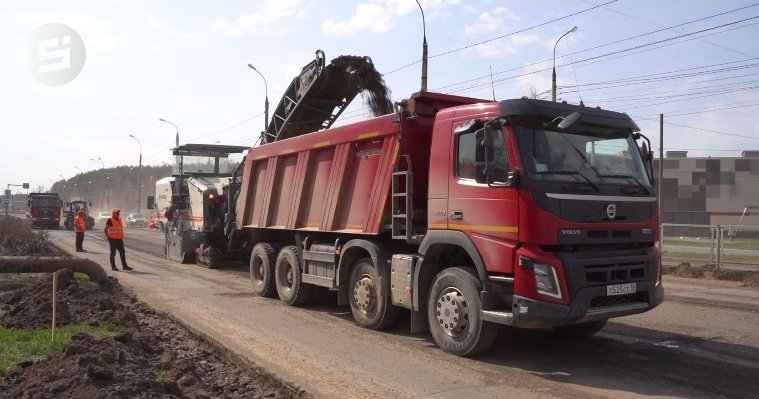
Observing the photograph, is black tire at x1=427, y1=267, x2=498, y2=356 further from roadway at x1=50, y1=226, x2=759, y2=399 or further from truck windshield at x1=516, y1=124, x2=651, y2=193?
truck windshield at x1=516, y1=124, x2=651, y2=193

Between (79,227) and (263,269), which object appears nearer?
(263,269)

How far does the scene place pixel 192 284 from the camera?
1291 cm

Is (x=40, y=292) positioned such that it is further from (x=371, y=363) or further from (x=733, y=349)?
(x=733, y=349)

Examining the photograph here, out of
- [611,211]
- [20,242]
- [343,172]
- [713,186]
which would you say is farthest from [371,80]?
[713,186]

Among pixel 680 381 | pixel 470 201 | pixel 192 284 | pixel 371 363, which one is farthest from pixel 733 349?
pixel 192 284

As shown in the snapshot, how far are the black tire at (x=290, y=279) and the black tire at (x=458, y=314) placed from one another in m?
3.56

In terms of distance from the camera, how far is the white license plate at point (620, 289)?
6.18 metres

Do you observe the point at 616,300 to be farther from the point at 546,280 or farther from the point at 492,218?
the point at 492,218

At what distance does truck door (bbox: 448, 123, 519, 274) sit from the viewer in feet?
20.0

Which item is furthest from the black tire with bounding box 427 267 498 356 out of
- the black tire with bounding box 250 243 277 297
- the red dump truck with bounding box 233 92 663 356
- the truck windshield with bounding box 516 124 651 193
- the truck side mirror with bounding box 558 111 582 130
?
the black tire with bounding box 250 243 277 297

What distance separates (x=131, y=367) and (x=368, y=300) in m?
3.38

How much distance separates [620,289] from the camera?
626 centimetres

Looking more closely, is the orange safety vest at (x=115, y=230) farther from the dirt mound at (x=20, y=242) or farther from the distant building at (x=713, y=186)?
the distant building at (x=713, y=186)

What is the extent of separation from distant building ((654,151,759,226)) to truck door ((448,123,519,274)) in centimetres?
5090
